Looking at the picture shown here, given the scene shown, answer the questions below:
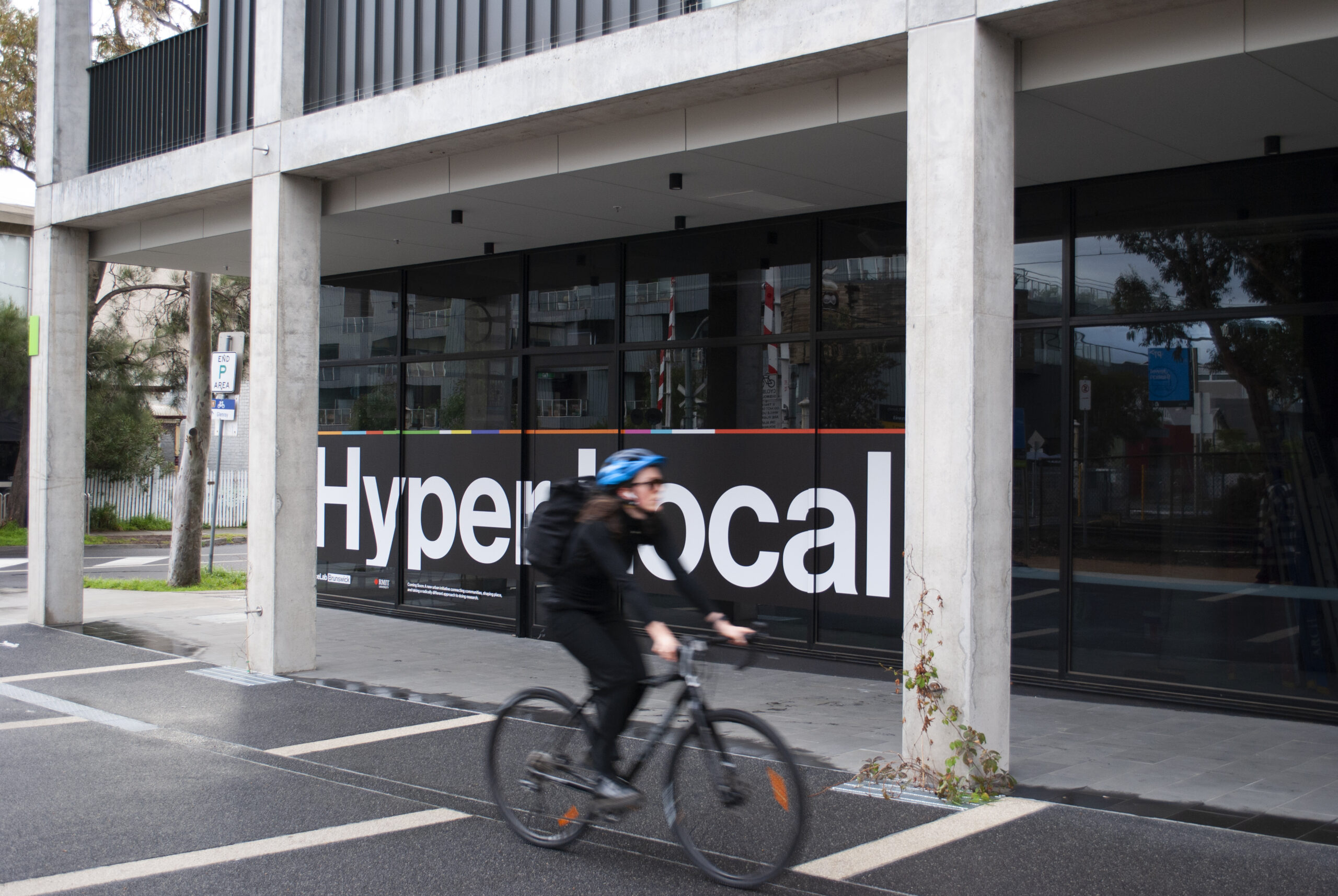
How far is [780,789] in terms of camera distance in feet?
14.7

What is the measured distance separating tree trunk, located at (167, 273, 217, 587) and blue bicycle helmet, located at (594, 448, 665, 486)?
13.8 metres

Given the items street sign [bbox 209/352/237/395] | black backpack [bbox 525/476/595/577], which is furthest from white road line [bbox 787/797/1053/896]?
street sign [bbox 209/352/237/395]

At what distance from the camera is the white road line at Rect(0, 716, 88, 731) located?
7.68 metres

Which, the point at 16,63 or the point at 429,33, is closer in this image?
the point at 429,33

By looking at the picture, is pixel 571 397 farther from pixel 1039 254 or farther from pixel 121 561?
pixel 121 561

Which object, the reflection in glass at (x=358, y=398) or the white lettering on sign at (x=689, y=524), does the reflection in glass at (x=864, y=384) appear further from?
the reflection in glass at (x=358, y=398)

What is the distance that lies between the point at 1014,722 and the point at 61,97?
1179 cm

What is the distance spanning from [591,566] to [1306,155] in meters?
5.86

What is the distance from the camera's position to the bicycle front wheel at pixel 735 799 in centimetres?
447

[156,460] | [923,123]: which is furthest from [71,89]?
[156,460]

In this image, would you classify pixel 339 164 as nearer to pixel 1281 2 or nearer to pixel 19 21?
pixel 1281 2

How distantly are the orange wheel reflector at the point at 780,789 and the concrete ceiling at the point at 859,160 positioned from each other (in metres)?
4.14

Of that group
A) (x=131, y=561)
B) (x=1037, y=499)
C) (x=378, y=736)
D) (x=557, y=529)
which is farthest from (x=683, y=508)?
(x=131, y=561)

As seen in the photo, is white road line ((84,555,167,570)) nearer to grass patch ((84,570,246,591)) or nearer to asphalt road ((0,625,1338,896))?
grass patch ((84,570,246,591))
